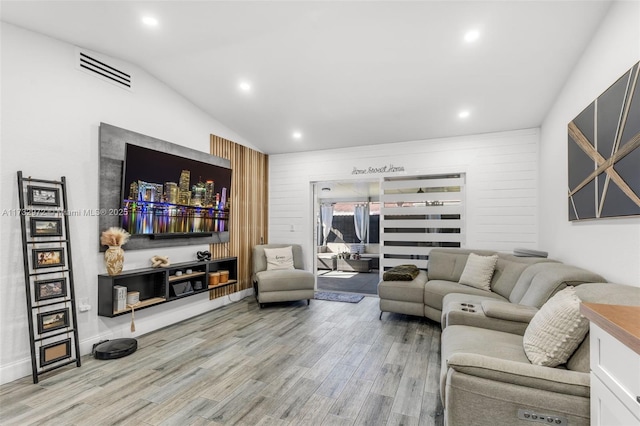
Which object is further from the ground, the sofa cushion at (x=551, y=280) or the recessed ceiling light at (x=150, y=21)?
the recessed ceiling light at (x=150, y=21)

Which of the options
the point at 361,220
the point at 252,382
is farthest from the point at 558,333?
the point at 361,220

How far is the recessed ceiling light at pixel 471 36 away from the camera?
274 centimetres

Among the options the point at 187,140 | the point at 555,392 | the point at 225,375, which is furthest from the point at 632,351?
the point at 187,140

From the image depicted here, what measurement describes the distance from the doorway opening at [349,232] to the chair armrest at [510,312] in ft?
16.5

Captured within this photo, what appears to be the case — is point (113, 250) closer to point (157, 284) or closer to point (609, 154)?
point (157, 284)

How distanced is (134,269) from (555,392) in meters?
3.88

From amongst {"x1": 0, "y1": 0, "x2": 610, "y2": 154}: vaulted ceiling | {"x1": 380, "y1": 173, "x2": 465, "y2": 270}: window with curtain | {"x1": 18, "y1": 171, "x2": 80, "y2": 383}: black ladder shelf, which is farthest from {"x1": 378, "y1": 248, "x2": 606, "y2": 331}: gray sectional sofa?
{"x1": 18, "y1": 171, "x2": 80, "y2": 383}: black ladder shelf

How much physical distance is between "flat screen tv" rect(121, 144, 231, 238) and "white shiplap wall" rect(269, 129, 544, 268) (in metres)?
1.64

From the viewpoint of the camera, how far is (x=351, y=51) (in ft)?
10.2

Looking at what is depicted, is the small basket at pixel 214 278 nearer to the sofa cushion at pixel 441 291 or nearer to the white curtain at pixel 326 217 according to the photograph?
the sofa cushion at pixel 441 291

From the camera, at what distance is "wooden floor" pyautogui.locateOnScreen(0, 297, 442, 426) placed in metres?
2.12

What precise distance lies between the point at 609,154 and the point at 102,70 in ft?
15.3

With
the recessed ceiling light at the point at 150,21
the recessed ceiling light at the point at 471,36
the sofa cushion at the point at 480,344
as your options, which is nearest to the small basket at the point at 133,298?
the recessed ceiling light at the point at 150,21

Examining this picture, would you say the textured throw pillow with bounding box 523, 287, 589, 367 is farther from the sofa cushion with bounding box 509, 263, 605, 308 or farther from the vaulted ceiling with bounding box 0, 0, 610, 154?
the vaulted ceiling with bounding box 0, 0, 610, 154
